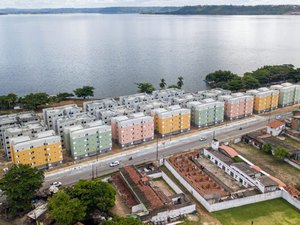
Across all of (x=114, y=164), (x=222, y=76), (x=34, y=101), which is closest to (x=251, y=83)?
(x=222, y=76)

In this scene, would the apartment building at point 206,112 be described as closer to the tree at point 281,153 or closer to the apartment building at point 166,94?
the apartment building at point 166,94

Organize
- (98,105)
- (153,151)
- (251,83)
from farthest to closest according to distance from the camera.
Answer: (251,83), (98,105), (153,151)

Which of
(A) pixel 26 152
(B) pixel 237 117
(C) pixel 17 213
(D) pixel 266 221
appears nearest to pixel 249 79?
(B) pixel 237 117

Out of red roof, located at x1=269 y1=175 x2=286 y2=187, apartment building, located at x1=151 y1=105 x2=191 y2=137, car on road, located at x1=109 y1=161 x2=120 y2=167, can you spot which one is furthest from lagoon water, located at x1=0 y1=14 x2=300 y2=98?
red roof, located at x1=269 y1=175 x2=286 y2=187

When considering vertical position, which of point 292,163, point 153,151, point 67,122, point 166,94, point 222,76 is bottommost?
point 292,163

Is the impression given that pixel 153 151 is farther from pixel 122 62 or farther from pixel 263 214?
pixel 122 62

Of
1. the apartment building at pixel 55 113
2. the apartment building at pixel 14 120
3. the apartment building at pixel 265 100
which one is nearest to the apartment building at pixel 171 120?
the apartment building at pixel 55 113
